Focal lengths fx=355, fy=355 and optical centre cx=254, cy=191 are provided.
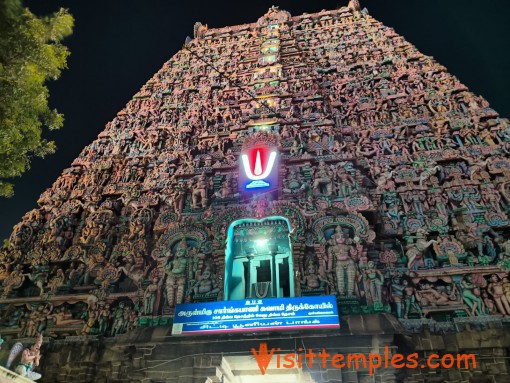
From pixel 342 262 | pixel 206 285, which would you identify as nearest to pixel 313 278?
pixel 342 262

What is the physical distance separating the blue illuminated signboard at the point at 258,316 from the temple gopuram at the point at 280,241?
0.10 feet

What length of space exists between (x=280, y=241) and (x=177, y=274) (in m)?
2.94

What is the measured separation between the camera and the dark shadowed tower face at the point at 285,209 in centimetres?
900

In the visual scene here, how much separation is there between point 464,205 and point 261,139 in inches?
266

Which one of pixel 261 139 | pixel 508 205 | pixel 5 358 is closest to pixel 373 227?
pixel 508 205

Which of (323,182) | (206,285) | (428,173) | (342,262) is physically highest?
(428,173)

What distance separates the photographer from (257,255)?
10008mm

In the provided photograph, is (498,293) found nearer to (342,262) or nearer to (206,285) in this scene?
(342,262)

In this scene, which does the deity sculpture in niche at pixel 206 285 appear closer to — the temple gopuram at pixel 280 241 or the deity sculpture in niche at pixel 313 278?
the temple gopuram at pixel 280 241

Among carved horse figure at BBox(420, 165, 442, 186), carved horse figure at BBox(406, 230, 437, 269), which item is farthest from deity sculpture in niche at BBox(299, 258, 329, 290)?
carved horse figure at BBox(420, 165, 442, 186)

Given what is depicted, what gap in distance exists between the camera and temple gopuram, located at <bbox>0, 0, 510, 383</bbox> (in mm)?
7727

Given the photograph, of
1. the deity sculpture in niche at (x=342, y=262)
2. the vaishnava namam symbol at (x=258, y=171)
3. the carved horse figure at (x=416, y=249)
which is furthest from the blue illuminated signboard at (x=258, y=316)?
the vaishnava namam symbol at (x=258, y=171)

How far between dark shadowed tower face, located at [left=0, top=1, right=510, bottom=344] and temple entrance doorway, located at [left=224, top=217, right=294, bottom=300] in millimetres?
40

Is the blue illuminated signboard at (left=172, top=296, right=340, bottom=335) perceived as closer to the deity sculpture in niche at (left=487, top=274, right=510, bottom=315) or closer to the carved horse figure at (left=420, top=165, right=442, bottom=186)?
the deity sculpture in niche at (left=487, top=274, right=510, bottom=315)
